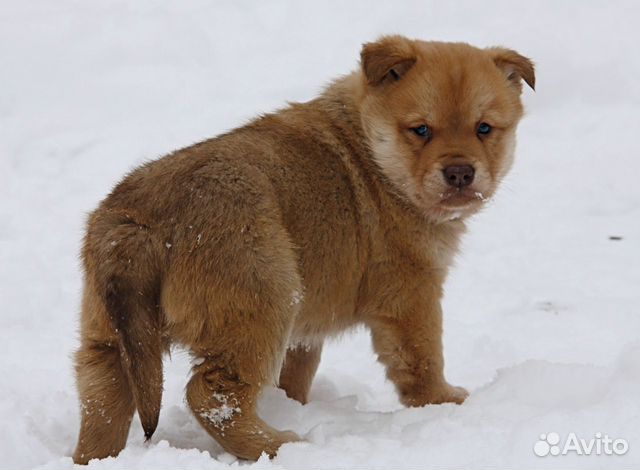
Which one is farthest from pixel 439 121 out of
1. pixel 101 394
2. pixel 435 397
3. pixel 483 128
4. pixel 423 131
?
pixel 101 394

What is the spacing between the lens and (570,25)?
37.7 feet

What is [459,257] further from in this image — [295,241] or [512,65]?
[295,241]

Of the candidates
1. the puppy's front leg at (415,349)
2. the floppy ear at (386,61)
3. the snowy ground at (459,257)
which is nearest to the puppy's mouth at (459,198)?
the puppy's front leg at (415,349)

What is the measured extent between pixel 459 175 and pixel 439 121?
0.30m

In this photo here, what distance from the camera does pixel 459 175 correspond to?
4.89 m

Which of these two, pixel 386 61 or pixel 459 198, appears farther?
pixel 386 61

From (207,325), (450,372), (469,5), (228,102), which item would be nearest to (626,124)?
(469,5)

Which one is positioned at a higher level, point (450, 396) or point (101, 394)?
point (101, 394)

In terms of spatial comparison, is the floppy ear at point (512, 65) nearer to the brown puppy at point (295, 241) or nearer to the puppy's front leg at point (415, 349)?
the brown puppy at point (295, 241)

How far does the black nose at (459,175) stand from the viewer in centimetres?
488

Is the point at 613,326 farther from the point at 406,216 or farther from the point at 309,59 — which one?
the point at 309,59

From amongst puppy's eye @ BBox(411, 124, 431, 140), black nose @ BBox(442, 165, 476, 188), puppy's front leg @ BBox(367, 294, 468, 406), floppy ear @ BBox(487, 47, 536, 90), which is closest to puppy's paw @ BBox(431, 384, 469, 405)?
puppy's front leg @ BBox(367, 294, 468, 406)

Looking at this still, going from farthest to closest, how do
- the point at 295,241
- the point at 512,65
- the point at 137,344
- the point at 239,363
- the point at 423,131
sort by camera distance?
the point at 512,65 → the point at 423,131 → the point at 295,241 → the point at 239,363 → the point at 137,344

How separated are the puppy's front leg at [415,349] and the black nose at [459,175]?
605 mm
